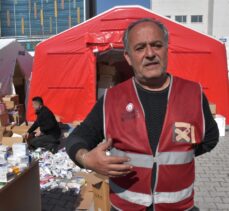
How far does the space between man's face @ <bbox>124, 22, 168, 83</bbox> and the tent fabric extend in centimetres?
923

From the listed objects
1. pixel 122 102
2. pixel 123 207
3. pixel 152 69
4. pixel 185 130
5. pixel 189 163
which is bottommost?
pixel 123 207

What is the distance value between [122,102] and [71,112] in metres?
8.34

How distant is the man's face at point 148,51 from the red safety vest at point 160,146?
12 cm

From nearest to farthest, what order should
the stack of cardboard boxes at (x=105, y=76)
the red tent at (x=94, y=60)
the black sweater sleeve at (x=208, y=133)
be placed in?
the black sweater sleeve at (x=208, y=133) → the red tent at (x=94, y=60) → the stack of cardboard boxes at (x=105, y=76)

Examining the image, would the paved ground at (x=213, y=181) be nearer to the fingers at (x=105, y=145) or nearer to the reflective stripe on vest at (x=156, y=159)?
the reflective stripe on vest at (x=156, y=159)

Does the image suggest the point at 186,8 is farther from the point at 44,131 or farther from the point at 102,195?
the point at 102,195

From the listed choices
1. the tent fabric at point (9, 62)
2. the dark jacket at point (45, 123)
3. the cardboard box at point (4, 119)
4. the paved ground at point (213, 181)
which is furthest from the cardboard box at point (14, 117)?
the paved ground at point (213, 181)

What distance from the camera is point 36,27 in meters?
55.1

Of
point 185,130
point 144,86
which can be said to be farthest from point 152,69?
point 185,130

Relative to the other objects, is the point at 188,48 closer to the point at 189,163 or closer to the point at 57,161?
the point at 57,161

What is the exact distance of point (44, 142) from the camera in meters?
7.20

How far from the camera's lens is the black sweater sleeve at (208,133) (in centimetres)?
176

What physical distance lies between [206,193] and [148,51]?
376cm

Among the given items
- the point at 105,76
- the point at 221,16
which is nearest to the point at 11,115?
the point at 105,76
